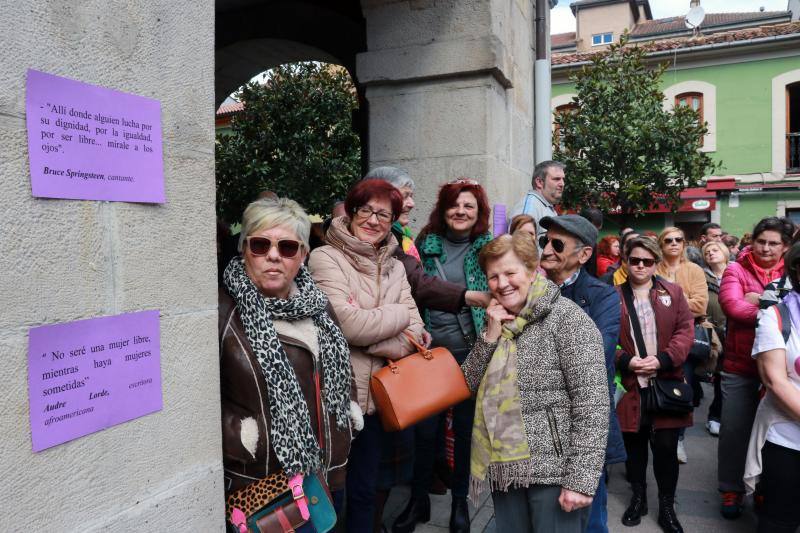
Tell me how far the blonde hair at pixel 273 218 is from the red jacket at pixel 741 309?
9.52ft

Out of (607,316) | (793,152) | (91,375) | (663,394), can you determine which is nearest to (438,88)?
(607,316)

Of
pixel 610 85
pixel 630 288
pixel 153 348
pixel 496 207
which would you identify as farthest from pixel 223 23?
pixel 610 85

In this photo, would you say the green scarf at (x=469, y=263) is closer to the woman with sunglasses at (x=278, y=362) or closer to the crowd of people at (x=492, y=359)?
the crowd of people at (x=492, y=359)

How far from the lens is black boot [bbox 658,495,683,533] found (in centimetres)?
344

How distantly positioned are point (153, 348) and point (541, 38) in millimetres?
5051

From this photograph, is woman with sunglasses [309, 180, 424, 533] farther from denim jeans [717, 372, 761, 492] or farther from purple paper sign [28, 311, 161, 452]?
denim jeans [717, 372, 761, 492]

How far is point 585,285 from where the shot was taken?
2928 millimetres

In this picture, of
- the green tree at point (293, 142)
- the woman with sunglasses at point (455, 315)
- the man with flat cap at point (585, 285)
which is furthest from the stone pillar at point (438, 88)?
the green tree at point (293, 142)

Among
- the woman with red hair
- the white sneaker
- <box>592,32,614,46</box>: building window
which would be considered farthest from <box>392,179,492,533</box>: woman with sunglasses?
<box>592,32,614,46</box>: building window

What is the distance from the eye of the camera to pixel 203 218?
185 centimetres

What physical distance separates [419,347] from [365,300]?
31 centimetres

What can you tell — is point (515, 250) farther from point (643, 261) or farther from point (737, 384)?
point (737, 384)

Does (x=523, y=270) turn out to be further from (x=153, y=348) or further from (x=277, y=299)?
(x=153, y=348)

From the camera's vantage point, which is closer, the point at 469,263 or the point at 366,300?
the point at 366,300
